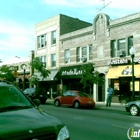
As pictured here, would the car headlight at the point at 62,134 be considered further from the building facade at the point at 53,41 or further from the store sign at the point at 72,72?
the building facade at the point at 53,41

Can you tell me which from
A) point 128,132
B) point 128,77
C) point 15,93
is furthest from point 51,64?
point 15,93

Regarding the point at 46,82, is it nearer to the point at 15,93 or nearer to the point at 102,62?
the point at 102,62

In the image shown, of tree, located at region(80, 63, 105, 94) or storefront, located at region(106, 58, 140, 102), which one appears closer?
storefront, located at region(106, 58, 140, 102)

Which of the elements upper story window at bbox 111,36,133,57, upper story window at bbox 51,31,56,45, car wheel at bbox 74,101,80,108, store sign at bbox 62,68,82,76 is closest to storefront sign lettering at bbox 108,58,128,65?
upper story window at bbox 111,36,133,57

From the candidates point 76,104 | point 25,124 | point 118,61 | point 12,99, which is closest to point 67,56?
point 118,61

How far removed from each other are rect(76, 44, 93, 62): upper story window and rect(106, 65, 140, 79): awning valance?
3.98 metres

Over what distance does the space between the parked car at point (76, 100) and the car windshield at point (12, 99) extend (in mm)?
14584

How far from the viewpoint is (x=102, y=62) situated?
25625mm

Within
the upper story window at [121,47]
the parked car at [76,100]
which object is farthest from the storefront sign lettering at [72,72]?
the parked car at [76,100]

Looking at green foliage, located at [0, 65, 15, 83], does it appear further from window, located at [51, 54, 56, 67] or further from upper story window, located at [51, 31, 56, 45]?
upper story window, located at [51, 31, 56, 45]

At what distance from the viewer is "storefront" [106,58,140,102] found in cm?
2252

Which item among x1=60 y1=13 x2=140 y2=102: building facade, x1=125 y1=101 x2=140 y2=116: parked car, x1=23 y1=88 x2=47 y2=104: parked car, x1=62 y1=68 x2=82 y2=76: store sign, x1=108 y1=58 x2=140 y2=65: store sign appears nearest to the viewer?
x1=125 y1=101 x2=140 y2=116: parked car

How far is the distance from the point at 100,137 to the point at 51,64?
25976 millimetres

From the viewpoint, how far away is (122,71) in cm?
2303
